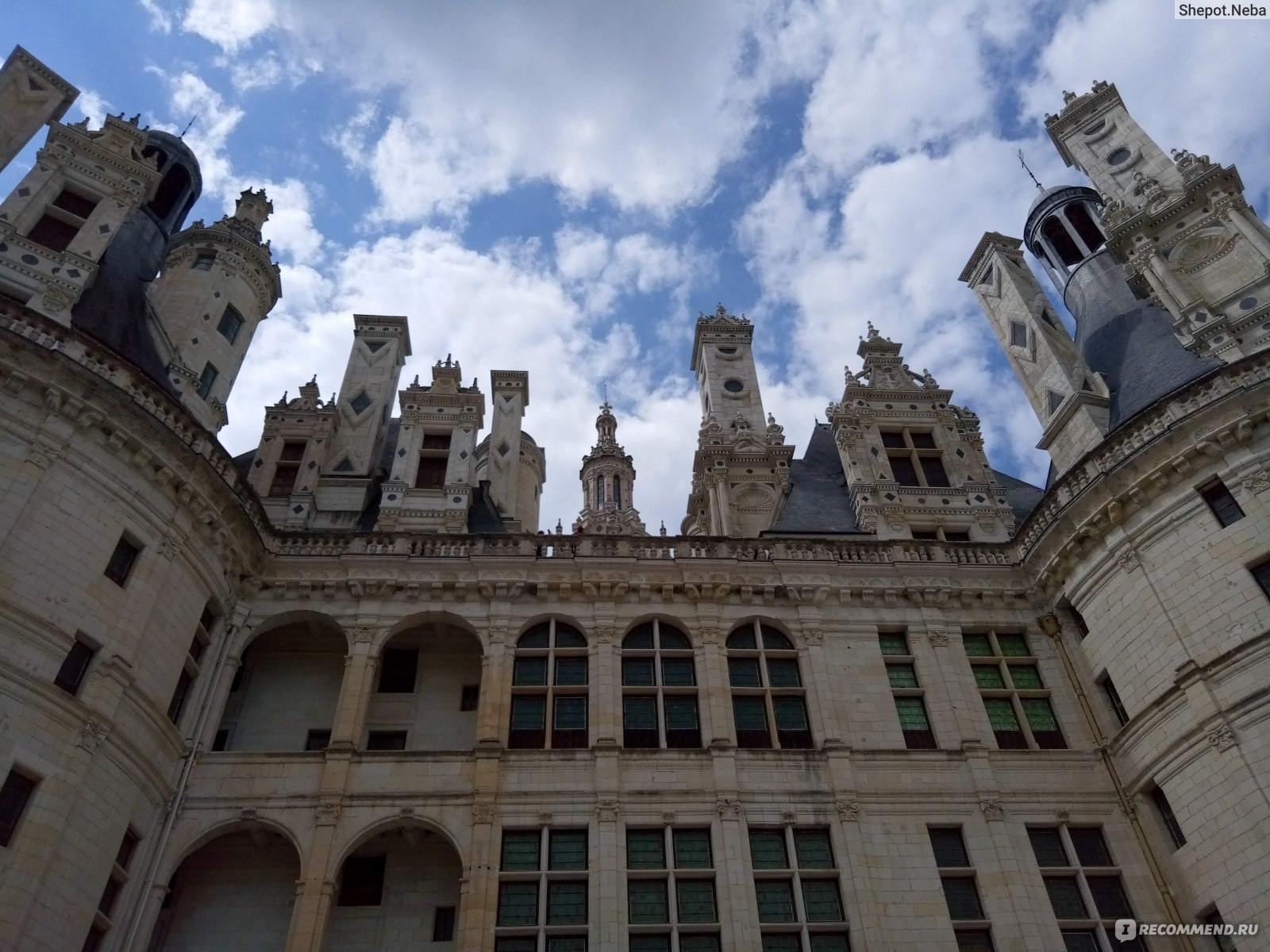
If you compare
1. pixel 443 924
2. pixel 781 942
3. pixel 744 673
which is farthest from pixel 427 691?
pixel 781 942

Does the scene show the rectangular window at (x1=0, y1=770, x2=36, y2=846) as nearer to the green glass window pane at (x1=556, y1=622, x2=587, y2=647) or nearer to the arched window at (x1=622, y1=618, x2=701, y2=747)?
the green glass window pane at (x1=556, y1=622, x2=587, y2=647)

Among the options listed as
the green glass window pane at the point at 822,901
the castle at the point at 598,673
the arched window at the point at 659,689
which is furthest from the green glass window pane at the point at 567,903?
the green glass window pane at the point at 822,901

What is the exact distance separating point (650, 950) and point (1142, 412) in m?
14.1

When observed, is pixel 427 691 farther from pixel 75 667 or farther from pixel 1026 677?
pixel 1026 677

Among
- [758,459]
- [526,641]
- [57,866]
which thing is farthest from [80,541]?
[758,459]

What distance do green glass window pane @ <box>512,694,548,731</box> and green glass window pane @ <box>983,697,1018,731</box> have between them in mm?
9216

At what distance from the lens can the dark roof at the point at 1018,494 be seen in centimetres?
2639

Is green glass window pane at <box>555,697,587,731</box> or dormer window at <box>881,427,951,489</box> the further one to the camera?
dormer window at <box>881,427,951,489</box>

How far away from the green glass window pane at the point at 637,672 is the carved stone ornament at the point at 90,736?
9.65 m

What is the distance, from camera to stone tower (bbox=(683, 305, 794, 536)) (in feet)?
89.8

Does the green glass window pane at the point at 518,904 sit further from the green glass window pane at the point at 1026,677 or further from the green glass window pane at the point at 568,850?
the green glass window pane at the point at 1026,677

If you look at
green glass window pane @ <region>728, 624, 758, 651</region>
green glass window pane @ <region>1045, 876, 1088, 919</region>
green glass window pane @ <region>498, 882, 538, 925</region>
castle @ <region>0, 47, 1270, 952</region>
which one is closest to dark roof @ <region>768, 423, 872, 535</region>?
castle @ <region>0, 47, 1270, 952</region>

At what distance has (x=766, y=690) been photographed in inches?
806

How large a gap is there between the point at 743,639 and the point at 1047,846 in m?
7.07
